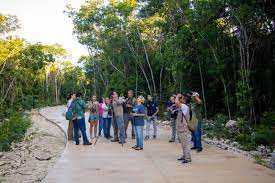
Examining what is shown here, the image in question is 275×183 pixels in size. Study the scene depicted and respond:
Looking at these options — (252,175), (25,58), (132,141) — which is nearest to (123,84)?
(25,58)

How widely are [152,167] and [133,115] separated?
123 inches

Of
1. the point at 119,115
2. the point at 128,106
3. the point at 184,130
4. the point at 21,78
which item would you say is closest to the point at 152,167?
the point at 184,130

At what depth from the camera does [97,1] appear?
132ft

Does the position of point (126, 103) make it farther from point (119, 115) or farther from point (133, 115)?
point (133, 115)

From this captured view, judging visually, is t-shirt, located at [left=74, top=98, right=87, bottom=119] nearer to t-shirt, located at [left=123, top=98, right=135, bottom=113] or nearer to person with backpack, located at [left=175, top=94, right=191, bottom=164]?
t-shirt, located at [left=123, top=98, right=135, bottom=113]

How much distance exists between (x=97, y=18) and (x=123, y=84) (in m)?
7.14

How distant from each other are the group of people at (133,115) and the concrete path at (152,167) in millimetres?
569

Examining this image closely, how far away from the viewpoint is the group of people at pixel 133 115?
31.5 feet

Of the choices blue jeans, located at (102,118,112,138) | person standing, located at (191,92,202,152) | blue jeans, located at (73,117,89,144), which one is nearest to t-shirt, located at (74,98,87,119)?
blue jeans, located at (73,117,89,144)

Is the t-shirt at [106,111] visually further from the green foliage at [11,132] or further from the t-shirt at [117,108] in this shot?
the green foliage at [11,132]

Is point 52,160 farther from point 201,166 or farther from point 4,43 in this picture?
point 4,43

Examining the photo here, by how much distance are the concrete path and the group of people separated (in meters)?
0.57

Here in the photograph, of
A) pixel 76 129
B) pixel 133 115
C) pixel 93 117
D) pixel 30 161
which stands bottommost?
pixel 30 161

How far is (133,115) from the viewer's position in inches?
471
